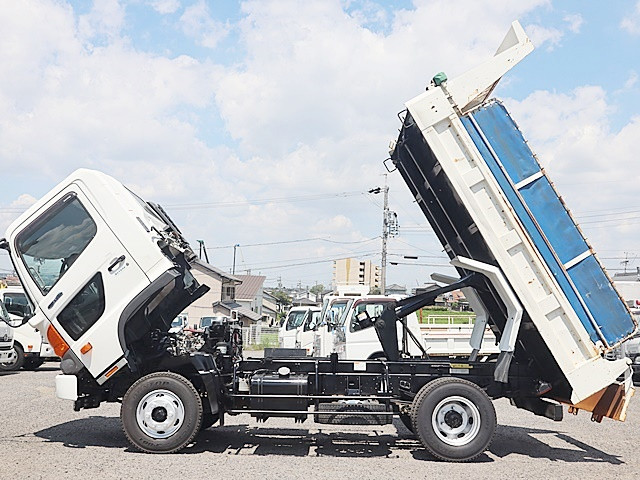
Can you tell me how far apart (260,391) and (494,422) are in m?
2.68

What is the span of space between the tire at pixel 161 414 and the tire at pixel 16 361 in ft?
39.2

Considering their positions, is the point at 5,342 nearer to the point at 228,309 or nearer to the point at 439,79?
the point at 228,309

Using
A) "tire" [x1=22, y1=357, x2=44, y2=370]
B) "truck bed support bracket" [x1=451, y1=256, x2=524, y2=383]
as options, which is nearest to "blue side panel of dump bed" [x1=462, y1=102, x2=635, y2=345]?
"truck bed support bracket" [x1=451, y1=256, x2=524, y2=383]

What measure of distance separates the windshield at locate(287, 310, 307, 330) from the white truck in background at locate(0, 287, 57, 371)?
8173mm

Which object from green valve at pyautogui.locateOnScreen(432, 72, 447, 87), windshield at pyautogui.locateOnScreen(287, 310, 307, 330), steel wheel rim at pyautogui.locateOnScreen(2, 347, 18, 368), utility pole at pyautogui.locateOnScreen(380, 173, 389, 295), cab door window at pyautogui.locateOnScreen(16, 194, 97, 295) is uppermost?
utility pole at pyautogui.locateOnScreen(380, 173, 389, 295)

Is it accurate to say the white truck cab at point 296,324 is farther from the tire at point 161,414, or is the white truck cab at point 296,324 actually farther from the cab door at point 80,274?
the cab door at point 80,274

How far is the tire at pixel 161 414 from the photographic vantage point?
7.89m

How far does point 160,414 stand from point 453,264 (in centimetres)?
379

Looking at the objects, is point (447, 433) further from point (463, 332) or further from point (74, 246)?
point (463, 332)

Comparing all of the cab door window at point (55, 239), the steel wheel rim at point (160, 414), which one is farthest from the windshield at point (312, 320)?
the cab door window at point (55, 239)

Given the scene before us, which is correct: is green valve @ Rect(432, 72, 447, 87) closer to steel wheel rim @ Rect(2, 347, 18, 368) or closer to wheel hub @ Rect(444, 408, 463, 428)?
wheel hub @ Rect(444, 408, 463, 428)

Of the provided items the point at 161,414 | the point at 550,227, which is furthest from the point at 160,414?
the point at 550,227

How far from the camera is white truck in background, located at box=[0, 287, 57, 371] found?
18484mm

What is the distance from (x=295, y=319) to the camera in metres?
24.7
